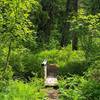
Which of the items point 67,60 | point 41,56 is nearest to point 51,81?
point 67,60

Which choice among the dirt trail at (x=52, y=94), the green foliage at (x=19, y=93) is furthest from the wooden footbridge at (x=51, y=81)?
the green foliage at (x=19, y=93)

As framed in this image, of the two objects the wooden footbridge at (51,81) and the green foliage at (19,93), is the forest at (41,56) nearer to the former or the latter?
the green foliage at (19,93)

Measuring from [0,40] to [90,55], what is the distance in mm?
5707

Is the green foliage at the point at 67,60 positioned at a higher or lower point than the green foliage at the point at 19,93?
lower

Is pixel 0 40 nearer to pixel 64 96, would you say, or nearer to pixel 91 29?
pixel 64 96

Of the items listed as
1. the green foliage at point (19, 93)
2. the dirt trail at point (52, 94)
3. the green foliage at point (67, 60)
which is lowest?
the dirt trail at point (52, 94)

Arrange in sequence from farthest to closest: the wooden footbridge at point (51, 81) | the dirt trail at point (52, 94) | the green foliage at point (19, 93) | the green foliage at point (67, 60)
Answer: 1. the green foliage at point (67, 60)
2. the wooden footbridge at point (51, 81)
3. the dirt trail at point (52, 94)
4. the green foliage at point (19, 93)

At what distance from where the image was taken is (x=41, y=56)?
1802 centimetres

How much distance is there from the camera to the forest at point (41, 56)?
10.3 m

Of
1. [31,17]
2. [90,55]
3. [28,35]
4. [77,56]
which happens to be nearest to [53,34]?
[31,17]

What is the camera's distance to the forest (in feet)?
33.7

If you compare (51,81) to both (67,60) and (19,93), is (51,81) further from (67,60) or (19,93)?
(19,93)

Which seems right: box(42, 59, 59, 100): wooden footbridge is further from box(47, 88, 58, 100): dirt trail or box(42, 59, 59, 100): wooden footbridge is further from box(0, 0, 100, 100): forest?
box(0, 0, 100, 100): forest

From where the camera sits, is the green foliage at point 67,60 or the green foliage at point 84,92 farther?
the green foliage at point 67,60
